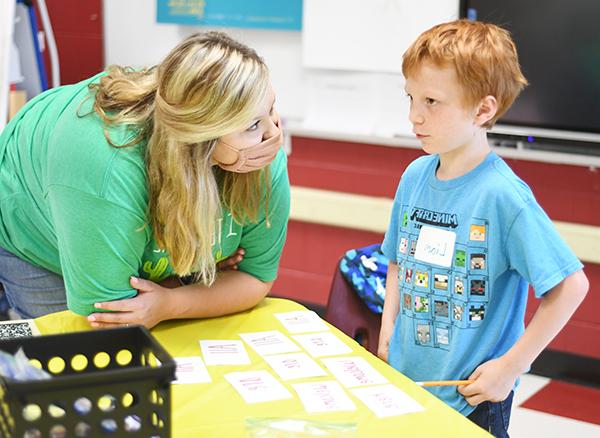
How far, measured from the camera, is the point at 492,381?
1.87 m

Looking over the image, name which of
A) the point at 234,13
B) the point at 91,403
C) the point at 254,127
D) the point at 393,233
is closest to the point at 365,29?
the point at 234,13

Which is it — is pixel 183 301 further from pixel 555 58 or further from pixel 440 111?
pixel 555 58

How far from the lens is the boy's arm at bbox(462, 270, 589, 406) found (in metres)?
1.81

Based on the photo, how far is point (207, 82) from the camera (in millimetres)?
1774

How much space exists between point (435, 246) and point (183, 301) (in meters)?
0.55

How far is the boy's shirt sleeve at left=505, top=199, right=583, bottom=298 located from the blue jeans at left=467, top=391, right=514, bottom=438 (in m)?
0.28

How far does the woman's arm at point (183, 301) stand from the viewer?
1.89m

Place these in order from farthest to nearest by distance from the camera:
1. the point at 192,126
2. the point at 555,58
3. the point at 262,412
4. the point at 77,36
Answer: the point at 77,36
the point at 555,58
the point at 192,126
the point at 262,412

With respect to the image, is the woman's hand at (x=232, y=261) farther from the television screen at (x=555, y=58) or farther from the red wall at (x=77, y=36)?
the red wall at (x=77, y=36)

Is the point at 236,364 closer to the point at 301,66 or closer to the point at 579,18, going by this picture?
the point at 579,18

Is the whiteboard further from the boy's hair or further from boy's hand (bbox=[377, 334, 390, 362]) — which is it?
boy's hand (bbox=[377, 334, 390, 362])

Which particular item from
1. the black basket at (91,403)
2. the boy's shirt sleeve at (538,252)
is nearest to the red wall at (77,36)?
the boy's shirt sleeve at (538,252)

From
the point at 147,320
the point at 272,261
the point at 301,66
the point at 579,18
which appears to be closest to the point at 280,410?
the point at 147,320

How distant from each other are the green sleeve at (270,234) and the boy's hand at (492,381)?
53cm
